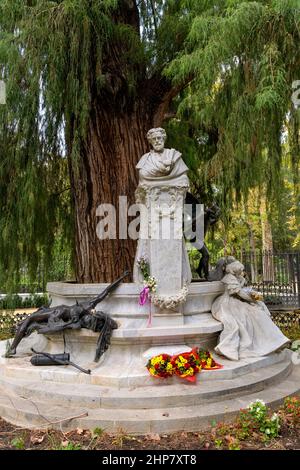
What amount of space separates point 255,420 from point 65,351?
2.37 meters

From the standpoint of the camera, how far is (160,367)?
4.13 meters

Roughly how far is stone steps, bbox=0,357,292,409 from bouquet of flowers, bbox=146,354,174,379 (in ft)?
0.34

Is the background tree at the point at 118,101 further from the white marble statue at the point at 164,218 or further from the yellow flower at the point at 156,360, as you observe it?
the yellow flower at the point at 156,360

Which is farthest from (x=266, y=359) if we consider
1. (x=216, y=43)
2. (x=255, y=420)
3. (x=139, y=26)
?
(x=139, y=26)

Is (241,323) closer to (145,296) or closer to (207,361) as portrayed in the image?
(207,361)

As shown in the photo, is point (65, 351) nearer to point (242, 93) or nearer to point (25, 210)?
point (25, 210)

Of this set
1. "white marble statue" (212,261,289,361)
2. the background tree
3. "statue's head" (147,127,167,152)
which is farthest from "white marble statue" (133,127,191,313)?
"white marble statue" (212,261,289,361)

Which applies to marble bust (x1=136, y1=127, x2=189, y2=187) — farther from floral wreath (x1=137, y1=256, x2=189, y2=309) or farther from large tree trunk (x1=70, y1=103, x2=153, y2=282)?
floral wreath (x1=137, y1=256, x2=189, y2=309)

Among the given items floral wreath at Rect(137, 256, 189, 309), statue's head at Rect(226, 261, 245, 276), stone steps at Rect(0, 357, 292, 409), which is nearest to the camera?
stone steps at Rect(0, 357, 292, 409)

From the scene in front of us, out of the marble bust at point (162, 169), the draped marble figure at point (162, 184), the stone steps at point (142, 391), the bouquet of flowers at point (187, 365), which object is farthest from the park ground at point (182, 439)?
the marble bust at point (162, 169)

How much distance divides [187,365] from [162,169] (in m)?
2.28

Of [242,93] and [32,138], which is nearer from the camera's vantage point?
[242,93]

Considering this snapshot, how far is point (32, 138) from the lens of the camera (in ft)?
17.7

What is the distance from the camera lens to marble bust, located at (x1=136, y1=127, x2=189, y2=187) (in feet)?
16.1
